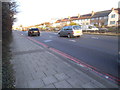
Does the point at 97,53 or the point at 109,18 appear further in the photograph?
the point at 109,18

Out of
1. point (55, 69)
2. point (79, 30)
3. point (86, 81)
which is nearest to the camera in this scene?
point (86, 81)

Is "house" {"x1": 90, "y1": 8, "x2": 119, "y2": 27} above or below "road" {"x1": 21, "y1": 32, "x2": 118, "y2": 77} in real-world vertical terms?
above

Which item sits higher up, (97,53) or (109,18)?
(109,18)

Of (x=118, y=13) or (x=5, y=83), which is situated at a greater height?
(x=118, y=13)

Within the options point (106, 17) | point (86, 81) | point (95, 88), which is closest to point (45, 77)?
point (86, 81)

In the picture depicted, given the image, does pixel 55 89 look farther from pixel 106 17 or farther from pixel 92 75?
pixel 106 17

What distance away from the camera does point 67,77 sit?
3080 millimetres

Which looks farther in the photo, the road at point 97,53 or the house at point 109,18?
the house at point 109,18

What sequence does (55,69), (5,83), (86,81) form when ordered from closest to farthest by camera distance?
(5,83)
(86,81)
(55,69)

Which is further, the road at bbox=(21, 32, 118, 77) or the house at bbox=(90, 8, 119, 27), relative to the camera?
the house at bbox=(90, 8, 119, 27)

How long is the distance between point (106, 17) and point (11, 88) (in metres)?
60.2

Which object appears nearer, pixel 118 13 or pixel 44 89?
pixel 44 89

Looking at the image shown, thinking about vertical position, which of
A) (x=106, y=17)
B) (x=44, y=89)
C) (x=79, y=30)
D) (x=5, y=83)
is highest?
(x=106, y=17)

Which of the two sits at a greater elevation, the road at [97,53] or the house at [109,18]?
the house at [109,18]
